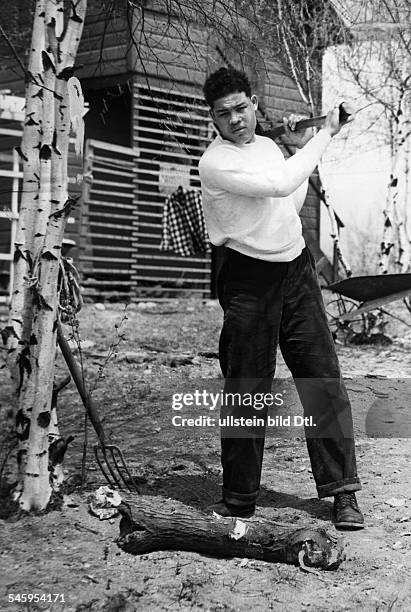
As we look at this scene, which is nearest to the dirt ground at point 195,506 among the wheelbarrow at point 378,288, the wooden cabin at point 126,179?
the wheelbarrow at point 378,288

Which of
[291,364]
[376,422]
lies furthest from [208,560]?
[376,422]

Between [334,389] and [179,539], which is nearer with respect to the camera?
[179,539]

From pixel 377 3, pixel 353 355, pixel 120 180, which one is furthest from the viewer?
pixel 120 180

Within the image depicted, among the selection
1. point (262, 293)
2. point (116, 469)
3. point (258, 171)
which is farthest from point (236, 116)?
point (116, 469)

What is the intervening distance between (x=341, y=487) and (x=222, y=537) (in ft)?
2.20

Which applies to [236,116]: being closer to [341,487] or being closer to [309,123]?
[309,123]

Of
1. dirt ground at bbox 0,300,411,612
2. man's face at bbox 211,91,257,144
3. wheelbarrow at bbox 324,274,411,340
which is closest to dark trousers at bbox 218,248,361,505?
dirt ground at bbox 0,300,411,612

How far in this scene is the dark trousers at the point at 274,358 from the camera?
11.7 feet

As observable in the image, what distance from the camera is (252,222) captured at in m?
3.51

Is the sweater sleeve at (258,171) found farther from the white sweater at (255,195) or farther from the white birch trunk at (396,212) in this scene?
the white birch trunk at (396,212)

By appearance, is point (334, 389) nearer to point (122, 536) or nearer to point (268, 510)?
point (268, 510)

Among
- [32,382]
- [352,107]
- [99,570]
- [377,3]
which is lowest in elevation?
[99,570]

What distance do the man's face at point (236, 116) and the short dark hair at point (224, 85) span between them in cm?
2

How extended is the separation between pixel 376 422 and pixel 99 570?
2.95 m
